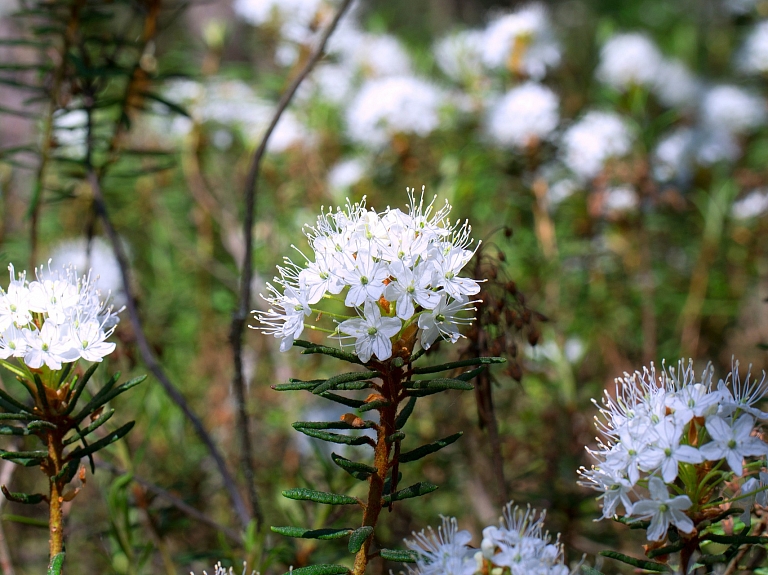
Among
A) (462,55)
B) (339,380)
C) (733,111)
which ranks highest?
(462,55)

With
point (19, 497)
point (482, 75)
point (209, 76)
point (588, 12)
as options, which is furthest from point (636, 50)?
point (588, 12)

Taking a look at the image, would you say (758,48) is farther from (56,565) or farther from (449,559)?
(56,565)

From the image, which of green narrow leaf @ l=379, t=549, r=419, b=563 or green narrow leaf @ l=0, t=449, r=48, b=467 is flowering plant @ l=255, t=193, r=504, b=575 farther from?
green narrow leaf @ l=0, t=449, r=48, b=467

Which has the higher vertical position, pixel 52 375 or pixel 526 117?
pixel 526 117

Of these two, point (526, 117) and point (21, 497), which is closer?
point (21, 497)

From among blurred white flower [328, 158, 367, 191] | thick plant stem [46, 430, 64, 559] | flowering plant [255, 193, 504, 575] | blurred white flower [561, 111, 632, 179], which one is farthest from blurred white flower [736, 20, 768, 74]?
thick plant stem [46, 430, 64, 559]

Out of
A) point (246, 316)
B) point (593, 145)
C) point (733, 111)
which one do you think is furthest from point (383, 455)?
point (733, 111)

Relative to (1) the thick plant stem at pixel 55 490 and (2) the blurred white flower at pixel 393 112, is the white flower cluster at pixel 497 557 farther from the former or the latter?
(2) the blurred white flower at pixel 393 112
